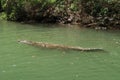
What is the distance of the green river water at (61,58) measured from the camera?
1098cm

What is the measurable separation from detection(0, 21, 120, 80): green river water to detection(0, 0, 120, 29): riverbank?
7.45 ft

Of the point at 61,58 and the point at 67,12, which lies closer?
the point at 61,58

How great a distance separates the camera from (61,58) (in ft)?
43.0

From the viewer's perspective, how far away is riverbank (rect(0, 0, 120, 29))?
21.5 meters

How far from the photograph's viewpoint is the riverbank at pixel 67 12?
70.6 feet

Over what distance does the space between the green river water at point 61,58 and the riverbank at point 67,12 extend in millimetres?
2271

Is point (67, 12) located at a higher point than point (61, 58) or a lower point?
lower

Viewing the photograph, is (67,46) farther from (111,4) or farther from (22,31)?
(111,4)

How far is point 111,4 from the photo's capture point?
2173 centimetres

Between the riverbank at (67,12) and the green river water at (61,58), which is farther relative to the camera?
the riverbank at (67,12)

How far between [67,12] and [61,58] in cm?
1090

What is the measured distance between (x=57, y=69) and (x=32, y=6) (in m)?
13.9

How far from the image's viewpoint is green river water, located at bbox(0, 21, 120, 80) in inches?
432

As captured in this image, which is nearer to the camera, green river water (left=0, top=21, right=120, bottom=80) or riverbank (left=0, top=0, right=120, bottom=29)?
green river water (left=0, top=21, right=120, bottom=80)
